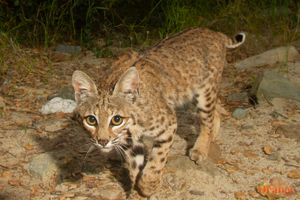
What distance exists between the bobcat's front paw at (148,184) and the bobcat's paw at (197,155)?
56 centimetres

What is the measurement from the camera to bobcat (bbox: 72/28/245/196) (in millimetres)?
3746

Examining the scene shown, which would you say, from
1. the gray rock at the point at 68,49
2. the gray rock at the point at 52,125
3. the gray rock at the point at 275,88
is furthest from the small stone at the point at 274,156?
the gray rock at the point at 68,49

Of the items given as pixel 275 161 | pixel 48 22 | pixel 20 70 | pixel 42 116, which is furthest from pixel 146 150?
pixel 48 22

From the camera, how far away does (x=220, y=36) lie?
5.05m

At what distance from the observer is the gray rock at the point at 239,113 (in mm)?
5480

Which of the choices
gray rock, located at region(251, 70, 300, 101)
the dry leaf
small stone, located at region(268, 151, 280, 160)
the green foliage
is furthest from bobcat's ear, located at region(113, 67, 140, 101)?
the green foliage

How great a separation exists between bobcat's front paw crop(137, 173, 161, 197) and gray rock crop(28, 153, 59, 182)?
760 mm

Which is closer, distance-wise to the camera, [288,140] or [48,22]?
[288,140]

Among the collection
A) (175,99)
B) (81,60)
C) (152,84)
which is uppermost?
(152,84)

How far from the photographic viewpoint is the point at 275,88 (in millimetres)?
5691

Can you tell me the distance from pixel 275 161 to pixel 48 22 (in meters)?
3.84

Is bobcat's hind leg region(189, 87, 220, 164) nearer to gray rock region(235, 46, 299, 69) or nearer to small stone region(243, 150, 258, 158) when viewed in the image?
small stone region(243, 150, 258, 158)

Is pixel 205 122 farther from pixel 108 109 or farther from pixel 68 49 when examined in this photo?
pixel 68 49

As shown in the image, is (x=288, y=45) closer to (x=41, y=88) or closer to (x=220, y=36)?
(x=220, y=36)
